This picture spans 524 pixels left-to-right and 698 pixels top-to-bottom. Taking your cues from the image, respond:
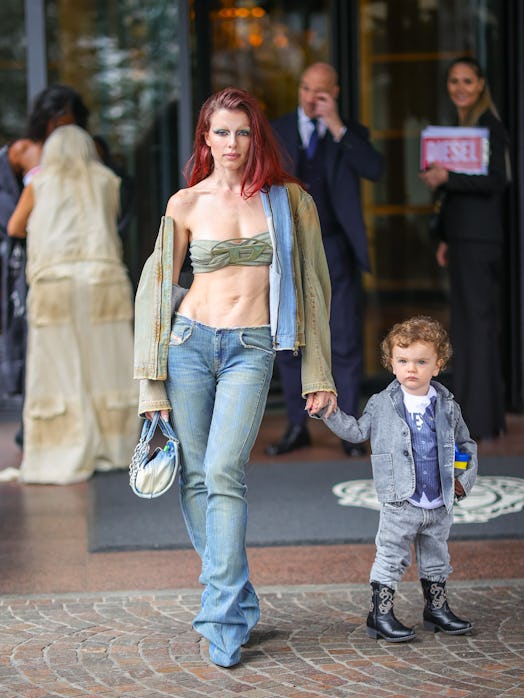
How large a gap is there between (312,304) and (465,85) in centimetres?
375

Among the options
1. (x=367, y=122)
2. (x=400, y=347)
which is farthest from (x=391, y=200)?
(x=400, y=347)

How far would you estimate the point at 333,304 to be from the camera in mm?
7598

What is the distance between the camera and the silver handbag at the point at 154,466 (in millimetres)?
4199

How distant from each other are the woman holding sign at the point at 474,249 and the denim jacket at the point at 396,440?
342 centimetres

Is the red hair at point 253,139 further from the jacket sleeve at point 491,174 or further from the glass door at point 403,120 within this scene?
the glass door at point 403,120

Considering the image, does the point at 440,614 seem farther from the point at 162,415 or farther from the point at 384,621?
the point at 162,415

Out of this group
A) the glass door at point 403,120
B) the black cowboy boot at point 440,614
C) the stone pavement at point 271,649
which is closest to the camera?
the stone pavement at point 271,649

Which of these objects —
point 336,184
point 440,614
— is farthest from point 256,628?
point 336,184

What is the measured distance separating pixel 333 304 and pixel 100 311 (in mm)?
1395

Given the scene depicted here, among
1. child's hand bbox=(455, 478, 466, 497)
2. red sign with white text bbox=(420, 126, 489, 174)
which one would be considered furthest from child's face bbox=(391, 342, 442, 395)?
red sign with white text bbox=(420, 126, 489, 174)

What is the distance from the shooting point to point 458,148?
767cm

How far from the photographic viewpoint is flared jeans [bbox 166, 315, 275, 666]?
4.22 metres

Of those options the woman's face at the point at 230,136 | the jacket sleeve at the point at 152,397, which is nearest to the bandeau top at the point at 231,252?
the woman's face at the point at 230,136

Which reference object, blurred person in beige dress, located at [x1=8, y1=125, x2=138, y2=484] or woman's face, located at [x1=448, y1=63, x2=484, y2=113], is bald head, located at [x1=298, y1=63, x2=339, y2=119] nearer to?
woman's face, located at [x1=448, y1=63, x2=484, y2=113]
